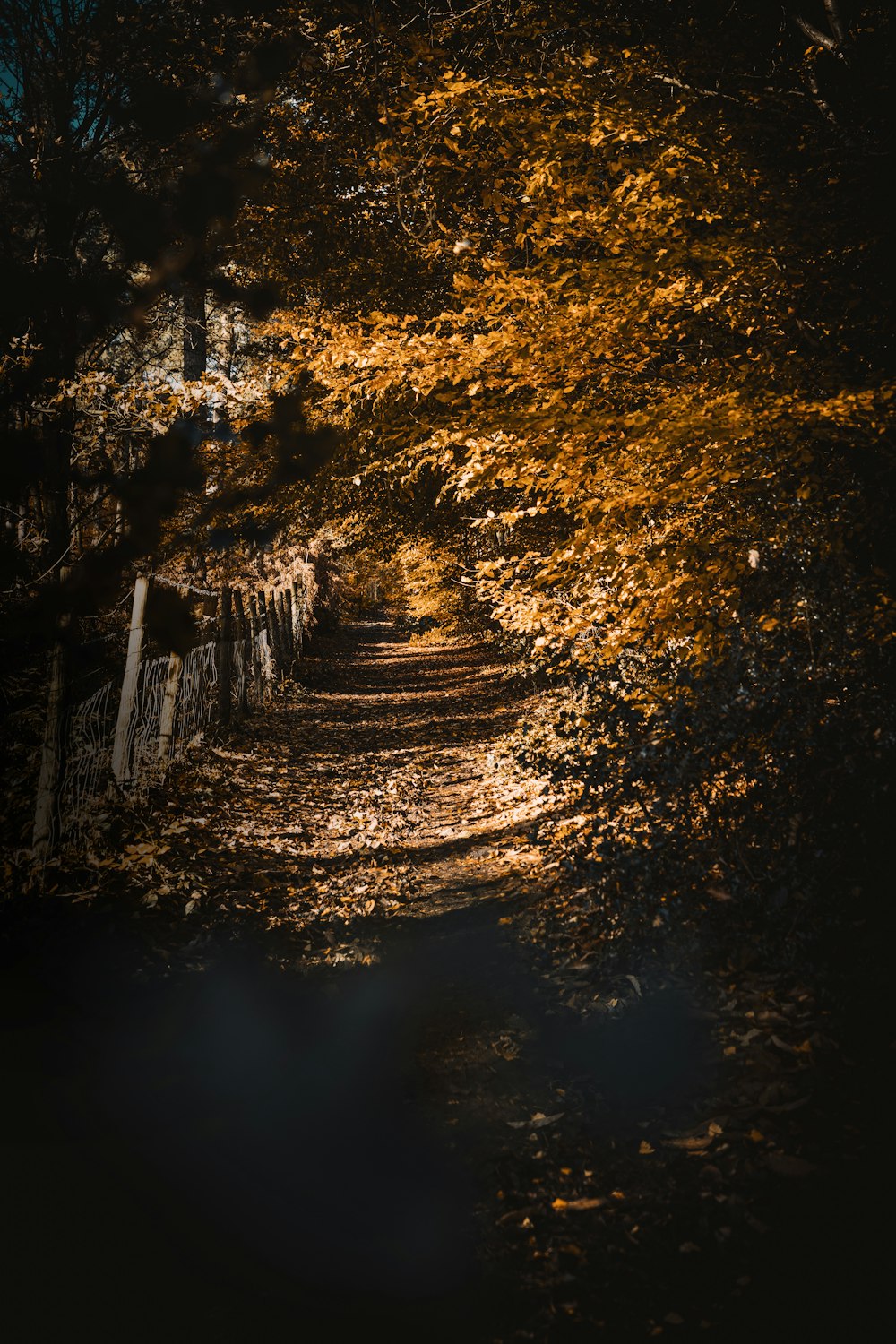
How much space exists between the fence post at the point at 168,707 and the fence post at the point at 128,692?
2.47ft

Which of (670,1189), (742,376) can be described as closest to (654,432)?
(742,376)

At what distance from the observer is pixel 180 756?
8.73m

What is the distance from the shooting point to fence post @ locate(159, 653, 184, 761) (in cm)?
808

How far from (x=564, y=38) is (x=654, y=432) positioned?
3996 millimetres

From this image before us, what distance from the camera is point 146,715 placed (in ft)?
25.2

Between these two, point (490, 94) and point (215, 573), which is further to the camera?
point (215, 573)

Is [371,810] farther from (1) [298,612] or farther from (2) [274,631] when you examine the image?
(1) [298,612]

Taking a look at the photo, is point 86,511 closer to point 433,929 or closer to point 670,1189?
point 433,929

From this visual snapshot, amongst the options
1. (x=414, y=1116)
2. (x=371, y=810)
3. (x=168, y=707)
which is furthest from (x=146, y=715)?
(x=414, y=1116)

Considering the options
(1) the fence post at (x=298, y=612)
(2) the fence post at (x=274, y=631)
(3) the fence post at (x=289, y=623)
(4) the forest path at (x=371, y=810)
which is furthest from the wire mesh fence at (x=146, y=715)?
(1) the fence post at (x=298, y=612)

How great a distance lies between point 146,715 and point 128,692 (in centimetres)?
63

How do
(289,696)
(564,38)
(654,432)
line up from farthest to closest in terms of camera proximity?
1. (289,696)
2. (564,38)
3. (654,432)

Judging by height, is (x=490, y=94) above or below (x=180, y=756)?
above

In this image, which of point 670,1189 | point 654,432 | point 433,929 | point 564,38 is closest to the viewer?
point 670,1189
